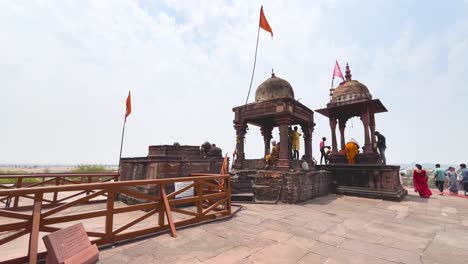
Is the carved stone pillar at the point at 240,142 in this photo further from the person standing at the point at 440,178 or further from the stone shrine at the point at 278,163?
the person standing at the point at 440,178

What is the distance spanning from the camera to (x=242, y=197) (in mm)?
8992

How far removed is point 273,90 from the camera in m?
11.1

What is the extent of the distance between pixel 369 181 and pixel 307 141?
3714 millimetres

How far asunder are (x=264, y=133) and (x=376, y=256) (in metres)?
10.3

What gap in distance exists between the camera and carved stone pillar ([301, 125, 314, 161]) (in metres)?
11.4

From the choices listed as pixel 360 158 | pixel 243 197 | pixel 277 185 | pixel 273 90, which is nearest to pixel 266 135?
pixel 273 90

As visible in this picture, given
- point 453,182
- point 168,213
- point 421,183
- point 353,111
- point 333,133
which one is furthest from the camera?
point 333,133

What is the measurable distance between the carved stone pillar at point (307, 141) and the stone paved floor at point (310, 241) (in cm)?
479

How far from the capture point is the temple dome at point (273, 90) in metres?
11.0

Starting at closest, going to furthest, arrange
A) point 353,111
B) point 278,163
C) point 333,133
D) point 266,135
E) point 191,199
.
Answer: point 191,199 → point 278,163 → point 266,135 → point 353,111 → point 333,133

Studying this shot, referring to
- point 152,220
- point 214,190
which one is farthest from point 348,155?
point 152,220

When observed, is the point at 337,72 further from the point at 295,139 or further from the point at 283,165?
the point at 283,165

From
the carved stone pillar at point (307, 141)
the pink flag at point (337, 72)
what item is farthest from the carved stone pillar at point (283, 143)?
the pink flag at point (337, 72)

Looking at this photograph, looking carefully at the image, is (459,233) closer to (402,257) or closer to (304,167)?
(402,257)
